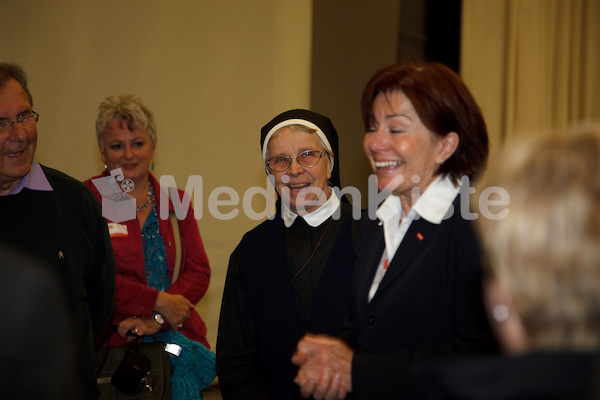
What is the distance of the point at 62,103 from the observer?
4801 millimetres

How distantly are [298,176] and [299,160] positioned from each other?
0.07m

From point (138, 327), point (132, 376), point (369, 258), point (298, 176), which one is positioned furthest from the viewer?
point (138, 327)

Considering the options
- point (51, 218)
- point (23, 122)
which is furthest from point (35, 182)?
point (23, 122)

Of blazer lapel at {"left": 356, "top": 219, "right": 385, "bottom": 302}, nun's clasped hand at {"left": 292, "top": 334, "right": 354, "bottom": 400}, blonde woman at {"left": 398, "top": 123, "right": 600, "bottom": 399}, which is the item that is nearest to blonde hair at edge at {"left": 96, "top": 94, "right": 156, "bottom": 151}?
blazer lapel at {"left": 356, "top": 219, "right": 385, "bottom": 302}

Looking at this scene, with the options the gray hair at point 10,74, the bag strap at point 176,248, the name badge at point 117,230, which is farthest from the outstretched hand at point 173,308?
the gray hair at point 10,74

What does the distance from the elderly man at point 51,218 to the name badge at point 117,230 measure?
1.64 feet

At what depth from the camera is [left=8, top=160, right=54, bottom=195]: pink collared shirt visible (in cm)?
270

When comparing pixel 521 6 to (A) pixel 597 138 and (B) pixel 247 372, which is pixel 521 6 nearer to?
(B) pixel 247 372

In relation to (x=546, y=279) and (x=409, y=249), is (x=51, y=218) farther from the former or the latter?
(x=546, y=279)

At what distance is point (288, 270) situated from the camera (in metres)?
2.62

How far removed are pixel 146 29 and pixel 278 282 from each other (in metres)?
3.14

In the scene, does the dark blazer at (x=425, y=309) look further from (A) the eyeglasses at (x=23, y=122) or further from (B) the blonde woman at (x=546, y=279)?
(A) the eyeglasses at (x=23, y=122)

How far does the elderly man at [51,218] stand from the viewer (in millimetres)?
2617

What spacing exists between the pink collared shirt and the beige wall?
2.20 metres
